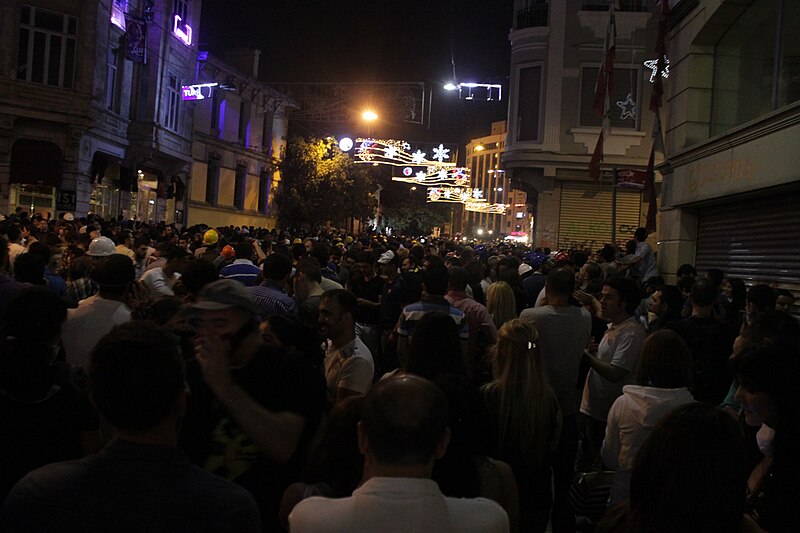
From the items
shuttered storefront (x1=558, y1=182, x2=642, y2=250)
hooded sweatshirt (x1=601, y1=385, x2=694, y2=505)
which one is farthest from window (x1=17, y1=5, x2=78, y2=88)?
hooded sweatshirt (x1=601, y1=385, x2=694, y2=505)

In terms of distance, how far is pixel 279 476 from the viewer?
11.1ft

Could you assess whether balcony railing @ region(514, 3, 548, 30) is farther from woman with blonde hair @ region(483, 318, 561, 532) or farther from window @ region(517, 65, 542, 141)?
woman with blonde hair @ region(483, 318, 561, 532)

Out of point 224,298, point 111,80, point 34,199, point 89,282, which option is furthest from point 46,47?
point 224,298

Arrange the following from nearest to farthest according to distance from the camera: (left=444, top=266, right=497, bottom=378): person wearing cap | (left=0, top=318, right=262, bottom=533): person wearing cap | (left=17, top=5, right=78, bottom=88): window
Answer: (left=0, top=318, right=262, bottom=533): person wearing cap
(left=444, top=266, right=497, bottom=378): person wearing cap
(left=17, top=5, right=78, bottom=88): window

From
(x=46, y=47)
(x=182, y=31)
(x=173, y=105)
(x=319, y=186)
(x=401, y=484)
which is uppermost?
(x=182, y=31)

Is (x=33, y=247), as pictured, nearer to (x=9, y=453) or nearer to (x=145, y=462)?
(x=9, y=453)

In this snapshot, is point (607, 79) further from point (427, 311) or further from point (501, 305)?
point (427, 311)

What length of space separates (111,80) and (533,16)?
15.2 metres

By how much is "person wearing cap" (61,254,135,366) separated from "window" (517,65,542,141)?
24094mm

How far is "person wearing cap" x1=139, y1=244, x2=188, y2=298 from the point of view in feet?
27.0

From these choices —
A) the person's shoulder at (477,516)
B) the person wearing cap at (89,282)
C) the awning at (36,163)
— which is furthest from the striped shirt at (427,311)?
the awning at (36,163)

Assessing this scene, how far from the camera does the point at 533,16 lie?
2905 cm

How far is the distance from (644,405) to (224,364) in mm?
2494

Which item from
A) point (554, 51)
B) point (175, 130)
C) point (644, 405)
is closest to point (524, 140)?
point (554, 51)
